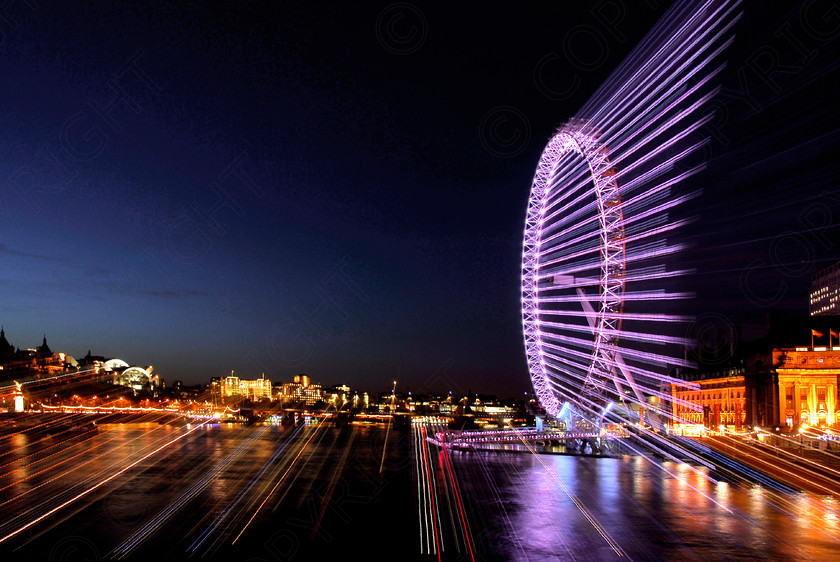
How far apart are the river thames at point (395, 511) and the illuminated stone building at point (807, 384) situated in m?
20.0

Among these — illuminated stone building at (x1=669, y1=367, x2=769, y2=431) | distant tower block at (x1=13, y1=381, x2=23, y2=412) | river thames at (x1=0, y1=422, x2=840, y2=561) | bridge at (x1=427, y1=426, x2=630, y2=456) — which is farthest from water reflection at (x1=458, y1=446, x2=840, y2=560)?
distant tower block at (x1=13, y1=381, x2=23, y2=412)

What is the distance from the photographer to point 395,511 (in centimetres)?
2923

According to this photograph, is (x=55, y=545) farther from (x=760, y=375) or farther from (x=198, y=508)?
(x=760, y=375)

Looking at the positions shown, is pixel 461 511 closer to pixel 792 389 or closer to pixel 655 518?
pixel 655 518

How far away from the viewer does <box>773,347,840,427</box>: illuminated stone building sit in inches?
2259

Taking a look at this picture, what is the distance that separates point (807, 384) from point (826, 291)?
3671cm

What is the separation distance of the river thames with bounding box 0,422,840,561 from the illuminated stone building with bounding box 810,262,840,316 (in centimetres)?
5263

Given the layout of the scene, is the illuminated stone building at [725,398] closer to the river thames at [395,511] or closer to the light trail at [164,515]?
the river thames at [395,511]

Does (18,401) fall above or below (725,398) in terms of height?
below

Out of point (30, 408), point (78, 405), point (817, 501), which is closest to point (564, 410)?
point (817, 501)

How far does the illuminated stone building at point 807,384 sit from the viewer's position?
57.4m

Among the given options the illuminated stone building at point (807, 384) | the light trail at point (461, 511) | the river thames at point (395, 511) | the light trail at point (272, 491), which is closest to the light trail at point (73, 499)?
the river thames at point (395, 511)

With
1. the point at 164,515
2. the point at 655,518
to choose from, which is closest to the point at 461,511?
the point at 655,518

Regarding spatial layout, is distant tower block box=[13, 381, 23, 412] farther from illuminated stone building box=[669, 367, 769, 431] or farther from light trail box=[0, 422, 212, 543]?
illuminated stone building box=[669, 367, 769, 431]
